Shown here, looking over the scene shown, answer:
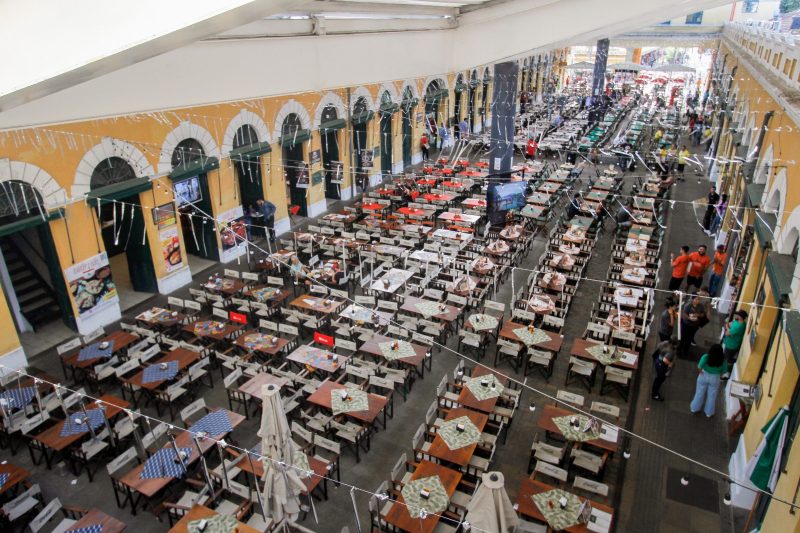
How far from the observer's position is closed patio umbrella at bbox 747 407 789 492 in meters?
7.21

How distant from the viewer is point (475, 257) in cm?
1566

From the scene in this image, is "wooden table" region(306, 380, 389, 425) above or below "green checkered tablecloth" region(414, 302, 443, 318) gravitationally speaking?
below

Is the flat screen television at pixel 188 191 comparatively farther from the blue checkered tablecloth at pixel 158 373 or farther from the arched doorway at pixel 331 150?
the blue checkered tablecloth at pixel 158 373

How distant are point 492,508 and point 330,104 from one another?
1796 centimetres

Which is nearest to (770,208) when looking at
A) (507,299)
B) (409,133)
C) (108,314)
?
(507,299)

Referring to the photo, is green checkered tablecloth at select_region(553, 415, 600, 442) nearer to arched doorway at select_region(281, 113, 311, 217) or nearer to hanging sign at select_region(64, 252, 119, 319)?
hanging sign at select_region(64, 252, 119, 319)

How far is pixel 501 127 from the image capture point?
58.2 ft

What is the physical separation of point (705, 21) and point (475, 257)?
1775 inches

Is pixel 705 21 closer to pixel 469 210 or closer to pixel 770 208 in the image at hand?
pixel 469 210

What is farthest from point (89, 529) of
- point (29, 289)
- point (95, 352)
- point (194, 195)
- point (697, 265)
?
point (697, 265)

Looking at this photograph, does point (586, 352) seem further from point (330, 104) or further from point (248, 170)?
point (330, 104)

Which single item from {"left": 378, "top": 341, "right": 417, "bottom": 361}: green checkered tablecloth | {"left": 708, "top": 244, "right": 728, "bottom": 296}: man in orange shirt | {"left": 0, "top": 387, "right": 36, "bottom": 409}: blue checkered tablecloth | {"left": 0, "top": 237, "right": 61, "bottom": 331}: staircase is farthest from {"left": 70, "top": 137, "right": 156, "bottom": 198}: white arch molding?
{"left": 708, "top": 244, "right": 728, "bottom": 296}: man in orange shirt

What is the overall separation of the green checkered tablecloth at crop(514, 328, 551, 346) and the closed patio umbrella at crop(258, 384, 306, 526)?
587cm

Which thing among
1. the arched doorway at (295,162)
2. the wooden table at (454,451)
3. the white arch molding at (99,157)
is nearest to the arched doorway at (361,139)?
the arched doorway at (295,162)
